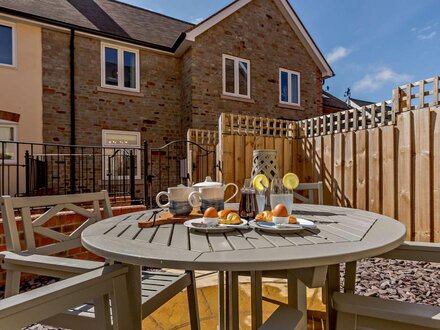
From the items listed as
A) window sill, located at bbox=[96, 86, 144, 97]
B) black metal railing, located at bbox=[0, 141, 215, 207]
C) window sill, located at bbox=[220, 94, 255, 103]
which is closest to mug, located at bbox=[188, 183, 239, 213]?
black metal railing, located at bbox=[0, 141, 215, 207]

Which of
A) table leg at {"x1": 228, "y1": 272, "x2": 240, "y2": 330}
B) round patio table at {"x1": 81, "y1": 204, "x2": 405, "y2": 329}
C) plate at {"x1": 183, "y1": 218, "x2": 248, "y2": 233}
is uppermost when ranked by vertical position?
plate at {"x1": 183, "y1": 218, "x2": 248, "y2": 233}

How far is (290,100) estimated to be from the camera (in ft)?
32.0

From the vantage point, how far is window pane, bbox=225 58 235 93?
868cm

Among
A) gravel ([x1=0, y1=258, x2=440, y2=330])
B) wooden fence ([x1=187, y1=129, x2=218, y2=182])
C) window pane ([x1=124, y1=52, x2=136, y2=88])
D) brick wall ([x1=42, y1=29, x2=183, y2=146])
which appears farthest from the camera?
window pane ([x1=124, y1=52, x2=136, y2=88])

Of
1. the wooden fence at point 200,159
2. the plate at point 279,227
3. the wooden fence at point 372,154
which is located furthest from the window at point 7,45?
the plate at point 279,227

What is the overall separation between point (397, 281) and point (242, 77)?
24.0ft

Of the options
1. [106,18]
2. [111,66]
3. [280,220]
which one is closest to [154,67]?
[111,66]

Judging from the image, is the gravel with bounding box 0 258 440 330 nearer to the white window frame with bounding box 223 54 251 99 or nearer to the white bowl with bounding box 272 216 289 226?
the white bowl with bounding box 272 216 289 226

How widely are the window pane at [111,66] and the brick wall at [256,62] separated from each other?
2113 mm

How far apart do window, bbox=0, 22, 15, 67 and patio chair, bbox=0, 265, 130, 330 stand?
7781 millimetres

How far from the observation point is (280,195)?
1.52m

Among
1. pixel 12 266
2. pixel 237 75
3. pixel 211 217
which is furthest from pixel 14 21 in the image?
pixel 211 217

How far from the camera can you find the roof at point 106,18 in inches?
280

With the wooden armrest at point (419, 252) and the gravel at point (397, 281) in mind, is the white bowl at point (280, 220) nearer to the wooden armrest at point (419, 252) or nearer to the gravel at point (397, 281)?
the wooden armrest at point (419, 252)
